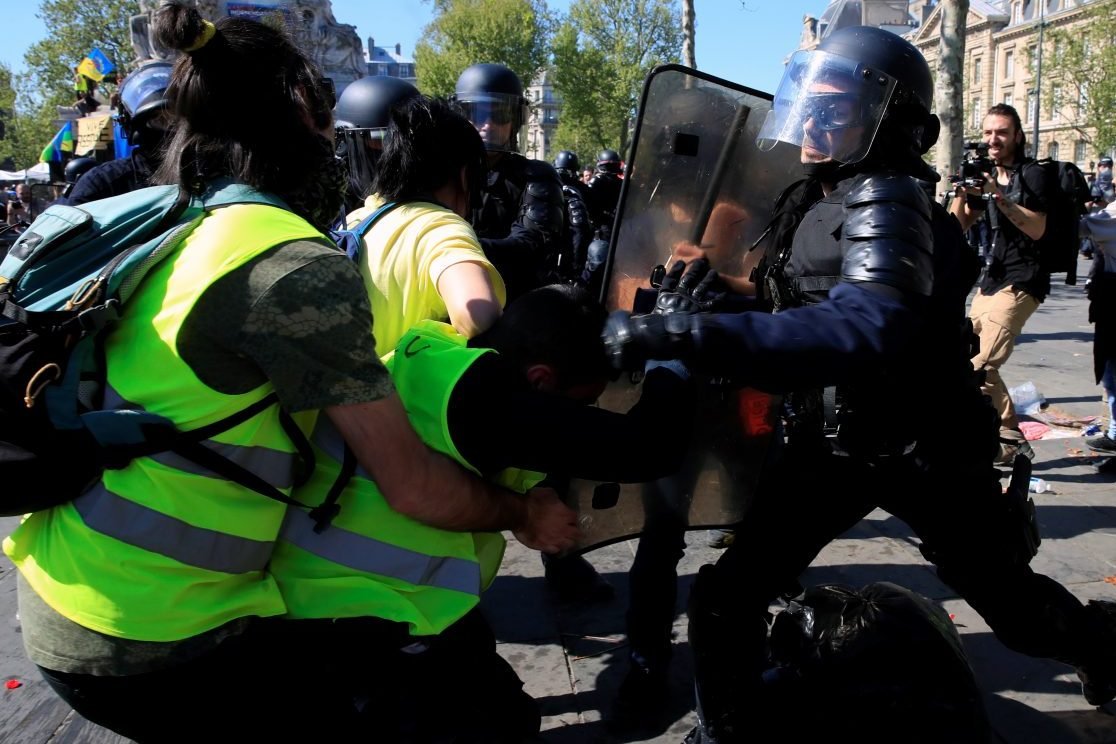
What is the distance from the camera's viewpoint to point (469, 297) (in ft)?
6.16

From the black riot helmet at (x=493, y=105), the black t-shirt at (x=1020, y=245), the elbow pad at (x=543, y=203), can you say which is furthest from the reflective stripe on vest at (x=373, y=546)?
the black t-shirt at (x=1020, y=245)

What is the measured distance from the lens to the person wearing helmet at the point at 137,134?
3234mm

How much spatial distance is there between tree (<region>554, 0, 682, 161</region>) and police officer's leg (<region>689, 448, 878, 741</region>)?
4743 cm

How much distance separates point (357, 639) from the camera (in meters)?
1.39

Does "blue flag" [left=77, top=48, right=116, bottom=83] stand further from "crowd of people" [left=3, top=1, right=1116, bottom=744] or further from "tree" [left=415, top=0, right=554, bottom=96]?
Result: "tree" [left=415, top=0, right=554, bottom=96]

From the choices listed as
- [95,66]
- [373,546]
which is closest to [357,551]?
[373,546]

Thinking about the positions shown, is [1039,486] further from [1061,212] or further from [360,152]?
[360,152]

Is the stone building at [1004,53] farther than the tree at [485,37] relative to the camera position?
No

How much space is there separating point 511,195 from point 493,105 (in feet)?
1.97

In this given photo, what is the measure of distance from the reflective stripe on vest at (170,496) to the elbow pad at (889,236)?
1030 mm

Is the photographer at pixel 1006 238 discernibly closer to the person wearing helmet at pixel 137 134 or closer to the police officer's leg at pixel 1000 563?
the police officer's leg at pixel 1000 563

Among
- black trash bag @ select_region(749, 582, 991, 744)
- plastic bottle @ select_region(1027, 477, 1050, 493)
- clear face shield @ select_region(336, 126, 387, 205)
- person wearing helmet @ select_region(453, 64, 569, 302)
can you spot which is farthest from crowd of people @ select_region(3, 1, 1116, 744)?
plastic bottle @ select_region(1027, 477, 1050, 493)

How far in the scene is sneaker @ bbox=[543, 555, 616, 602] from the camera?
336cm

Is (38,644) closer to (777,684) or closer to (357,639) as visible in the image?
(357,639)
